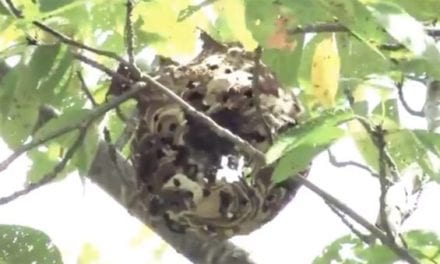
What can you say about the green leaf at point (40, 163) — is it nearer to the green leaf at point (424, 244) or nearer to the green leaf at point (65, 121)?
the green leaf at point (65, 121)

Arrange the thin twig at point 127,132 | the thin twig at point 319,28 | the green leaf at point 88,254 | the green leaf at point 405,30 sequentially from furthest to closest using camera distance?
the green leaf at point 88,254 < the thin twig at point 127,132 < the thin twig at point 319,28 < the green leaf at point 405,30

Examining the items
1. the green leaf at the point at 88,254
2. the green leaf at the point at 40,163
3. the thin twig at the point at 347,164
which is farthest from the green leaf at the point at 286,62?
the green leaf at the point at 88,254

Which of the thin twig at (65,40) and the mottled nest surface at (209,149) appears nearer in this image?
the thin twig at (65,40)

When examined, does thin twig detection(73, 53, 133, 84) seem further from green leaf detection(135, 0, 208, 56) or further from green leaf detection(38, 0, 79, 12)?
green leaf detection(38, 0, 79, 12)

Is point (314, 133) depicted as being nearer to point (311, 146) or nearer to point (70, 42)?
point (311, 146)

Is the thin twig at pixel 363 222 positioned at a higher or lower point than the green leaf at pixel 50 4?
lower

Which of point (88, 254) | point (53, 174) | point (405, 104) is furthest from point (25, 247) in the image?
point (88, 254)

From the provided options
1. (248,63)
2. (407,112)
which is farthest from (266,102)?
(407,112)
